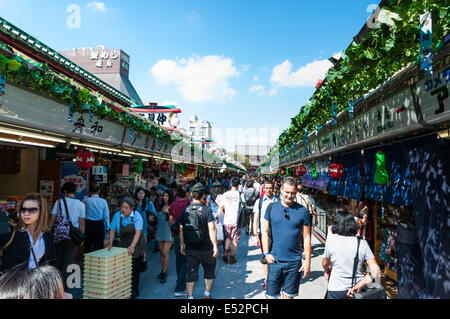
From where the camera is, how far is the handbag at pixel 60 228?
4.65 m

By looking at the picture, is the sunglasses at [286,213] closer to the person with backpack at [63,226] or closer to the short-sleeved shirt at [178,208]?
the short-sleeved shirt at [178,208]

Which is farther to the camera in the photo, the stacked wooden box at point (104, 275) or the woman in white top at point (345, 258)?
the stacked wooden box at point (104, 275)

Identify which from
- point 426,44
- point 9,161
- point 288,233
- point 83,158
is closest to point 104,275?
point 288,233

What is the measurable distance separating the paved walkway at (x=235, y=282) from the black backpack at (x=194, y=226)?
1161 millimetres

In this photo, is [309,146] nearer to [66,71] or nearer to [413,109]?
[413,109]

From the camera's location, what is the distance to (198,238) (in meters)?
4.26

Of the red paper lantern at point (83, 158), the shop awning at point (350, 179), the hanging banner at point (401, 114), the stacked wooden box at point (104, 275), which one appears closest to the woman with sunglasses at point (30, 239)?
the stacked wooden box at point (104, 275)

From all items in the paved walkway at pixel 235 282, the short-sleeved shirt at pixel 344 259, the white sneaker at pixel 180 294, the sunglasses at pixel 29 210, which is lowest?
the paved walkway at pixel 235 282

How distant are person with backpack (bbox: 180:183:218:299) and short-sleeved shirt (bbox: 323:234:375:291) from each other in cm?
184

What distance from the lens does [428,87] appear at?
9.00 feet

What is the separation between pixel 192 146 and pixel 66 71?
6.72 meters

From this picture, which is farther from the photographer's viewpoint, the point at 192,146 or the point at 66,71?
the point at 192,146

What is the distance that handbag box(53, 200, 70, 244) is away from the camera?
4.65 m
